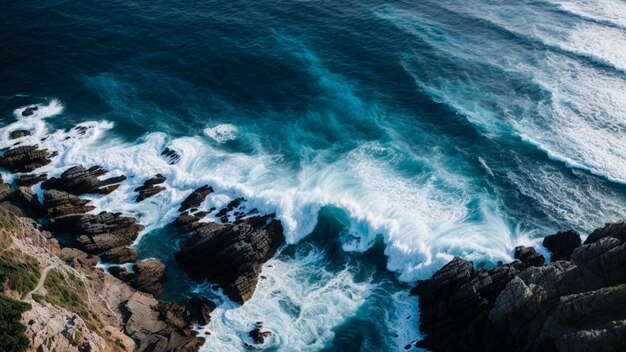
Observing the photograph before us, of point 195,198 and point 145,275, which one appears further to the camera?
point 195,198

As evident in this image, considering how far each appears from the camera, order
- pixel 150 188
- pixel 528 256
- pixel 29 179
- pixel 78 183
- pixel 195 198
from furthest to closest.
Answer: pixel 150 188 < pixel 29 179 < pixel 78 183 < pixel 195 198 < pixel 528 256

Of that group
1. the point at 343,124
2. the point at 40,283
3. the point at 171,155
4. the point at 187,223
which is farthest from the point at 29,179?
the point at 343,124

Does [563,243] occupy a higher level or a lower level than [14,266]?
lower

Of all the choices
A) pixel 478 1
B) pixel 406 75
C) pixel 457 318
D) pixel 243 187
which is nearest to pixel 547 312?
pixel 457 318

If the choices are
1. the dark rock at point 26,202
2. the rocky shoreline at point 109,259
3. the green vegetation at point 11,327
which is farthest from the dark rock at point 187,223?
the green vegetation at point 11,327

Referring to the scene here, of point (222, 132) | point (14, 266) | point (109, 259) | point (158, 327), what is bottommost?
point (158, 327)

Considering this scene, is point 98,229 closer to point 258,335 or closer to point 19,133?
point 258,335

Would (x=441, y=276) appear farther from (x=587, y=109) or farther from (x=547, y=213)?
(x=587, y=109)
